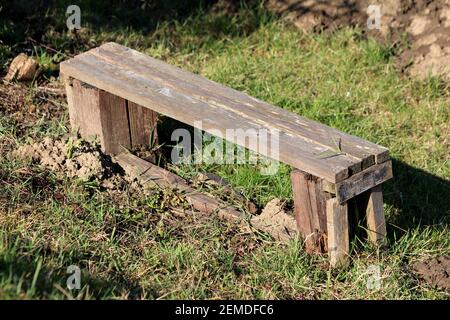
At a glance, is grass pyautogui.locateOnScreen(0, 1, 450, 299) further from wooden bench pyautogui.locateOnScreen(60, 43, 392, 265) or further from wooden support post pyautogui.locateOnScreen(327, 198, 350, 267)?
wooden bench pyautogui.locateOnScreen(60, 43, 392, 265)

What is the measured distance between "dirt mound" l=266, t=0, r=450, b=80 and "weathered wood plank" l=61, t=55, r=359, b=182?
2.18 metres

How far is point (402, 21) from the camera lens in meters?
6.80

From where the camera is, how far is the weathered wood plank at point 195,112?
4379 millimetres

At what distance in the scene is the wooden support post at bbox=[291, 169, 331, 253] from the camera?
4.49m

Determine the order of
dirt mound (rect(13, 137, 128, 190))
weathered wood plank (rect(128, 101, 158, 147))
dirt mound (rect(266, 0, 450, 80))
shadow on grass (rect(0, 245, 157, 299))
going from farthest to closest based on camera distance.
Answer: dirt mound (rect(266, 0, 450, 80))
weathered wood plank (rect(128, 101, 158, 147))
dirt mound (rect(13, 137, 128, 190))
shadow on grass (rect(0, 245, 157, 299))

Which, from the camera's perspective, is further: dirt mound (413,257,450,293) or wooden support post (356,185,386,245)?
dirt mound (413,257,450,293)

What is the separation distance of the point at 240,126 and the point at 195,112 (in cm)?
28

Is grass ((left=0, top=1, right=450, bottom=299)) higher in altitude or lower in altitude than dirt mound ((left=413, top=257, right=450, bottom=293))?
higher

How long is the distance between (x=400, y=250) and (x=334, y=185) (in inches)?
27.6

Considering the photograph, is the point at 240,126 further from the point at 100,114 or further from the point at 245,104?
the point at 100,114

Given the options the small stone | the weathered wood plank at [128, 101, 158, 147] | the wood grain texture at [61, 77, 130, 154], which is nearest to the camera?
the wood grain texture at [61, 77, 130, 154]

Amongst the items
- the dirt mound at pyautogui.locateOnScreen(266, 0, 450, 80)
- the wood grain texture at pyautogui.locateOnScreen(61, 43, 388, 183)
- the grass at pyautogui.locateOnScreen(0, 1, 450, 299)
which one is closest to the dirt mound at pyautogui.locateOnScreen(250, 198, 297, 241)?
the grass at pyautogui.locateOnScreen(0, 1, 450, 299)

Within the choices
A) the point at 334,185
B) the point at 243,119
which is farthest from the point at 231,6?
the point at 334,185

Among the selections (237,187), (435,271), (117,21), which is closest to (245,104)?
(237,187)
